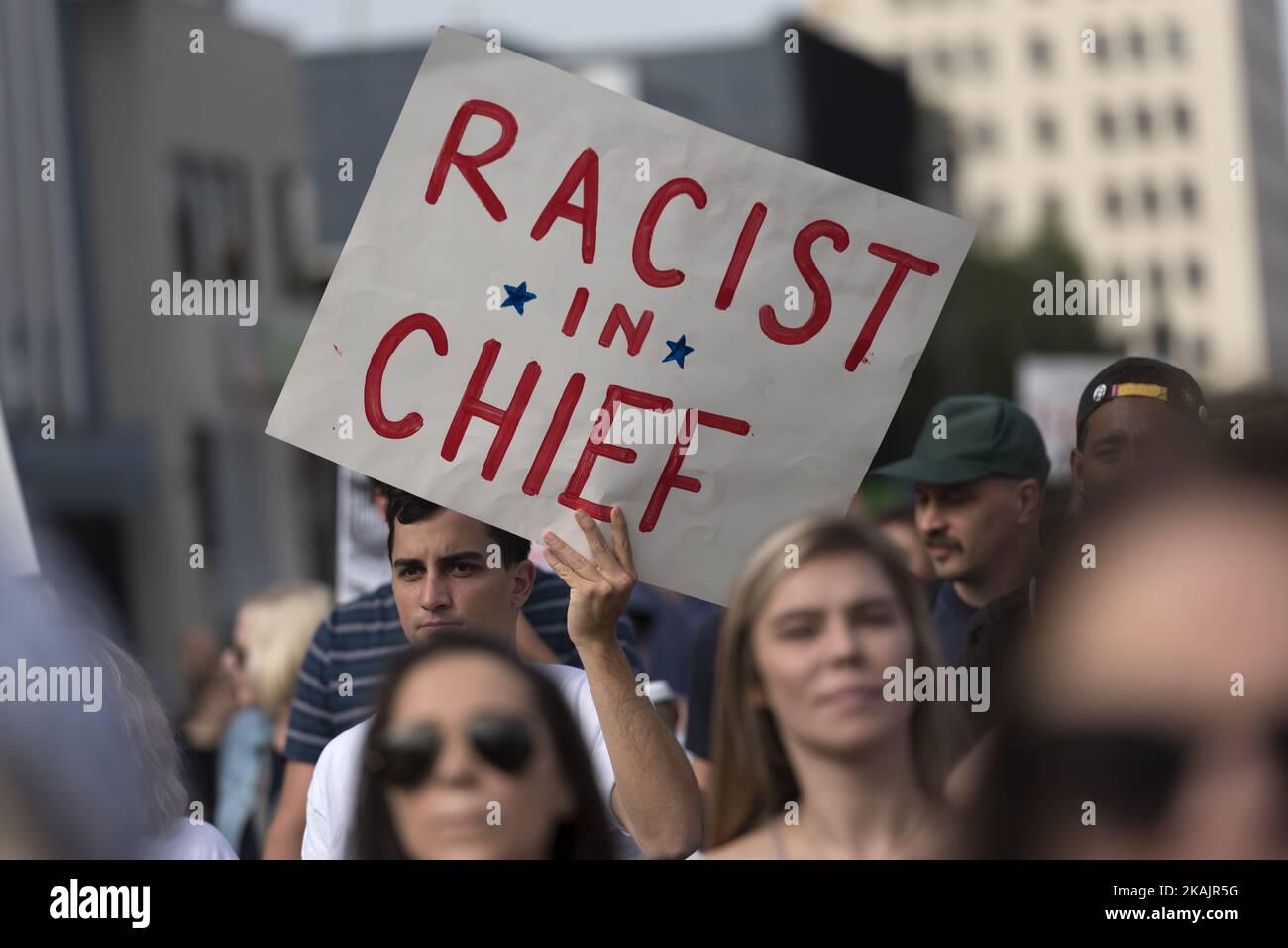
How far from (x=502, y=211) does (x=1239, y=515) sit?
5.52 ft

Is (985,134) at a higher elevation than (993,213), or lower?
higher

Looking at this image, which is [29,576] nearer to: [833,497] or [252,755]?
[833,497]

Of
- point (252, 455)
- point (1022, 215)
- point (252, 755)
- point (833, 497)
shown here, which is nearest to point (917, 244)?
point (833, 497)

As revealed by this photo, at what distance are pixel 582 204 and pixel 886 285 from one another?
522 millimetres

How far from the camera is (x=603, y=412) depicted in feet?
10.8

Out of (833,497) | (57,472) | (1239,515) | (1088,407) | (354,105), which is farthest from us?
(354,105)

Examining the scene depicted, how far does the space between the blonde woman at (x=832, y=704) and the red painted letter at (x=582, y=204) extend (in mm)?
1043

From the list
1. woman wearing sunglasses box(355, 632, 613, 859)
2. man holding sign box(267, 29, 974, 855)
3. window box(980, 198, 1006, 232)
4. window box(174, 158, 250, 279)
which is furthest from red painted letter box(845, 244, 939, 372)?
window box(980, 198, 1006, 232)

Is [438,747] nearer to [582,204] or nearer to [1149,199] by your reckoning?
[582,204]

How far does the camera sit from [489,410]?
3311 millimetres

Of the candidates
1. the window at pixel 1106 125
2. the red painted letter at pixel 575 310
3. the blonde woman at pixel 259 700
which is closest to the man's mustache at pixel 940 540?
the red painted letter at pixel 575 310

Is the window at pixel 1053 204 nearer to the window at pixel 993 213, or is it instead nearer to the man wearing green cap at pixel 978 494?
the window at pixel 993 213

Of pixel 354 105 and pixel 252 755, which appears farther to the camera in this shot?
pixel 354 105

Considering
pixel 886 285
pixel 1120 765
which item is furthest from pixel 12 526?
pixel 1120 765
